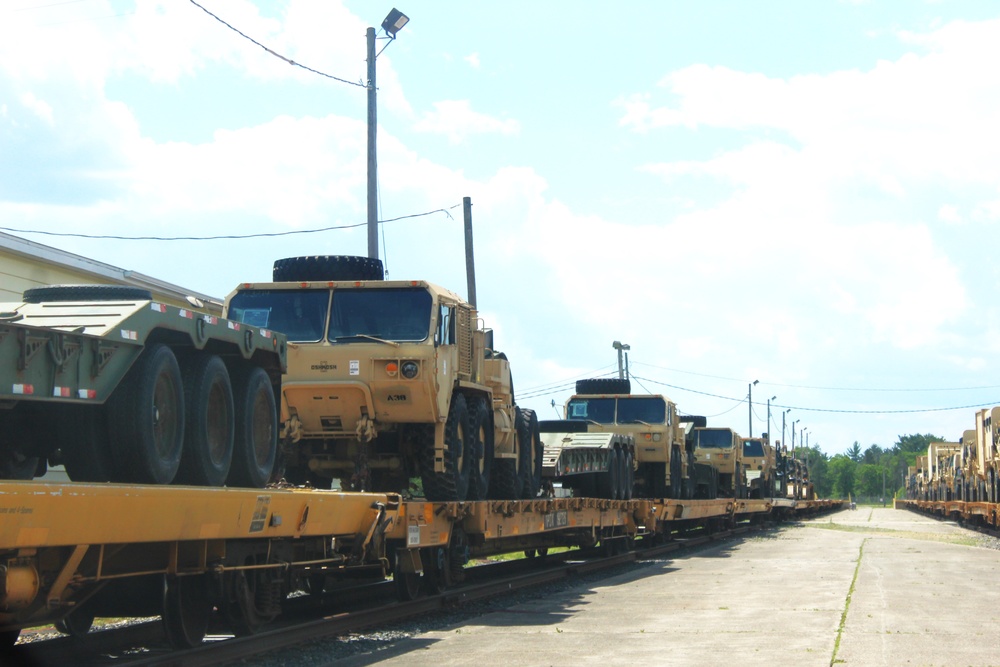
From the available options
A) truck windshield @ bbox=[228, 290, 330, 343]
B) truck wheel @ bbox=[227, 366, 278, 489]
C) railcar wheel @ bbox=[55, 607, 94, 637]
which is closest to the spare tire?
truck windshield @ bbox=[228, 290, 330, 343]

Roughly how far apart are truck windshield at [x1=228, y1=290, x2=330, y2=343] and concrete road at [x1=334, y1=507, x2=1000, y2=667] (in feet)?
10.7

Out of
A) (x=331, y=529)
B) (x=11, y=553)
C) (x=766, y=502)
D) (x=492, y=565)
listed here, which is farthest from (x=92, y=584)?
(x=766, y=502)

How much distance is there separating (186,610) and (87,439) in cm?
199

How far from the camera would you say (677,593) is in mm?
14070

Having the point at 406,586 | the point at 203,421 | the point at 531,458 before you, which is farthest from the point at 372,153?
the point at 203,421

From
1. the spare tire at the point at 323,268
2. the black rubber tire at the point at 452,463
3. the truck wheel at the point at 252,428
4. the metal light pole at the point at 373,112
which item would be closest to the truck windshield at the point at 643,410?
the metal light pole at the point at 373,112

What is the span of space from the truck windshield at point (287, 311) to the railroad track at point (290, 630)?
2648 mm

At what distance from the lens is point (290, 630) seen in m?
9.64

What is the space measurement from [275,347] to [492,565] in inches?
424

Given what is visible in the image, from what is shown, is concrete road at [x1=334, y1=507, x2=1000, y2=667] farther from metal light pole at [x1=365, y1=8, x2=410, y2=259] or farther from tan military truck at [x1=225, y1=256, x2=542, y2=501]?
metal light pole at [x1=365, y1=8, x2=410, y2=259]

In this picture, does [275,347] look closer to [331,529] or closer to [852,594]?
[331,529]

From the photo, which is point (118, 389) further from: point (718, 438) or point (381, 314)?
point (718, 438)

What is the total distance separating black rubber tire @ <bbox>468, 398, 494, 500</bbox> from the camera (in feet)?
43.7

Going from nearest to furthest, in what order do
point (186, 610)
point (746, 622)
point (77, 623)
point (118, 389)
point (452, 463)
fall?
point (118, 389), point (77, 623), point (186, 610), point (746, 622), point (452, 463)
